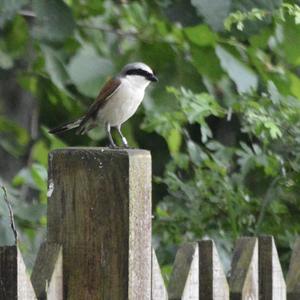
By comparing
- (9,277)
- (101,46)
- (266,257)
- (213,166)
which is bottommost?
(101,46)

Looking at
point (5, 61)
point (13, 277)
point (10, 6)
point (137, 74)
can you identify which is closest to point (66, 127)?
point (137, 74)

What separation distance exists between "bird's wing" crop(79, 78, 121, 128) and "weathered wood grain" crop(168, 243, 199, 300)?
1256 mm

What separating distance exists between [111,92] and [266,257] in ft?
3.77

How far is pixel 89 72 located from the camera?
510cm

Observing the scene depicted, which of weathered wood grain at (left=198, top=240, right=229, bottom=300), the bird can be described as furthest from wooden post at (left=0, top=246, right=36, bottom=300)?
the bird

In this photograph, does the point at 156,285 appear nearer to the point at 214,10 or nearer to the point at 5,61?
the point at 214,10

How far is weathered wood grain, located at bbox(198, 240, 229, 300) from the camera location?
2.52 meters

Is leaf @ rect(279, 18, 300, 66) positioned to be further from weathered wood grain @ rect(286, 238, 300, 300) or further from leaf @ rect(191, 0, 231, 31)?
weathered wood grain @ rect(286, 238, 300, 300)

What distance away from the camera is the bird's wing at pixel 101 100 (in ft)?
12.0

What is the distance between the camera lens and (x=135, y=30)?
5590 mm

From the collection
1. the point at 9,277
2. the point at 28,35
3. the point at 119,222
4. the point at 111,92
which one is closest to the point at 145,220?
the point at 119,222

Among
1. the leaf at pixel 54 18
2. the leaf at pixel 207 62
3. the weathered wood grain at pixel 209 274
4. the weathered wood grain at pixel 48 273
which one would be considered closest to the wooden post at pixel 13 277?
the weathered wood grain at pixel 48 273

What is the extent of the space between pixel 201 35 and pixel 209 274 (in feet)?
8.14

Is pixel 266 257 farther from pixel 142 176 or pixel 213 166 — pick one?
pixel 213 166
